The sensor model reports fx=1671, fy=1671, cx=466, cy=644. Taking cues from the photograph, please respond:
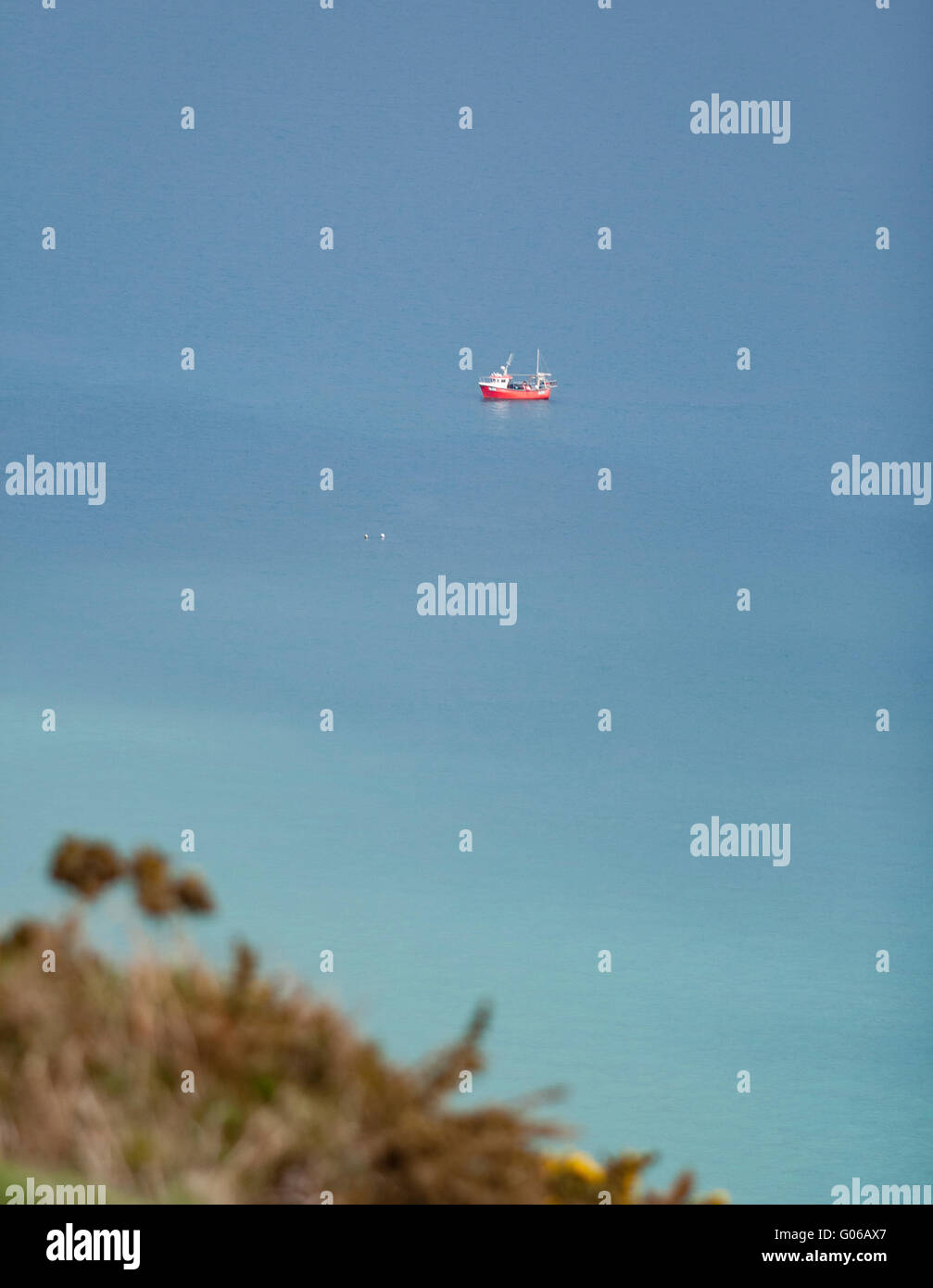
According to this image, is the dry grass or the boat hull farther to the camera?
the boat hull

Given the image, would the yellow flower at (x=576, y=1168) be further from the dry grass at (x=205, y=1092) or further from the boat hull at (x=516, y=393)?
the boat hull at (x=516, y=393)

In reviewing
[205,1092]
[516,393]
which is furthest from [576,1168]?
[516,393]

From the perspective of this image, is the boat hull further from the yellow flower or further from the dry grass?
the dry grass

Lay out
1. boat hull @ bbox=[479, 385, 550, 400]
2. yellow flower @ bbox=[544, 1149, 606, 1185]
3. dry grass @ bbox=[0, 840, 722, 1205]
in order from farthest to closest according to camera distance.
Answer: boat hull @ bbox=[479, 385, 550, 400] < yellow flower @ bbox=[544, 1149, 606, 1185] < dry grass @ bbox=[0, 840, 722, 1205]

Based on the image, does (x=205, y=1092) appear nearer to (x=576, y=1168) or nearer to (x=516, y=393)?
(x=576, y=1168)

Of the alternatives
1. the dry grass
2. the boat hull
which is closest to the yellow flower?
the dry grass

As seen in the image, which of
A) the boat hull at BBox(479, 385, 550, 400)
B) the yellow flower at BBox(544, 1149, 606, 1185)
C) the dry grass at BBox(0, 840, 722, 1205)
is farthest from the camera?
the boat hull at BBox(479, 385, 550, 400)
